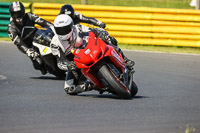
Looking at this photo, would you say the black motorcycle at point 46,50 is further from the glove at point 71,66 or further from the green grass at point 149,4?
the green grass at point 149,4

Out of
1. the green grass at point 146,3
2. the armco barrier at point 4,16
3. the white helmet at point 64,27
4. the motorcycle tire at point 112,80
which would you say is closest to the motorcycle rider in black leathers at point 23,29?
the white helmet at point 64,27

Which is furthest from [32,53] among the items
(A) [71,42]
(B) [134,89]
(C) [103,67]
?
(C) [103,67]

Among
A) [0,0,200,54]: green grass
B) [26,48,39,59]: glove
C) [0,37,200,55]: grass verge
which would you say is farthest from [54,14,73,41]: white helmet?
[0,0,200,54]: green grass

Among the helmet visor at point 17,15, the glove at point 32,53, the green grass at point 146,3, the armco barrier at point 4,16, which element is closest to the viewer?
the glove at point 32,53

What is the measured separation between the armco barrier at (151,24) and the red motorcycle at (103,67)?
7808 mm

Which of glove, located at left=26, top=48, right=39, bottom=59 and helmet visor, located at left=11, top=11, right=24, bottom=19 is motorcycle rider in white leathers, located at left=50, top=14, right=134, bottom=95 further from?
helmet visor, located at left=11, top=11, right=24, bottom=19

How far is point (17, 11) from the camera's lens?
1148 cm

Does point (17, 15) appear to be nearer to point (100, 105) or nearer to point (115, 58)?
point (115, 58)

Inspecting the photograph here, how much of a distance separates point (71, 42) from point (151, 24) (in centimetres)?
797

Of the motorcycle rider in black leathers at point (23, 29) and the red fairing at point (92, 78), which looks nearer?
the red fairing at point (92, 78)

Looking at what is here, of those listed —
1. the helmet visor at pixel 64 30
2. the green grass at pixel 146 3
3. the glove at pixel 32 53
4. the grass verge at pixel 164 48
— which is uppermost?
the helmet visor at pixel 64 30

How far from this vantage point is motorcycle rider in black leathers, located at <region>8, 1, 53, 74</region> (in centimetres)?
1138

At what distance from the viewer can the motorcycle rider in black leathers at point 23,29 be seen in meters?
11.4

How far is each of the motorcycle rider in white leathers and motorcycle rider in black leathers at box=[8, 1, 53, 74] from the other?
2.41 meters
